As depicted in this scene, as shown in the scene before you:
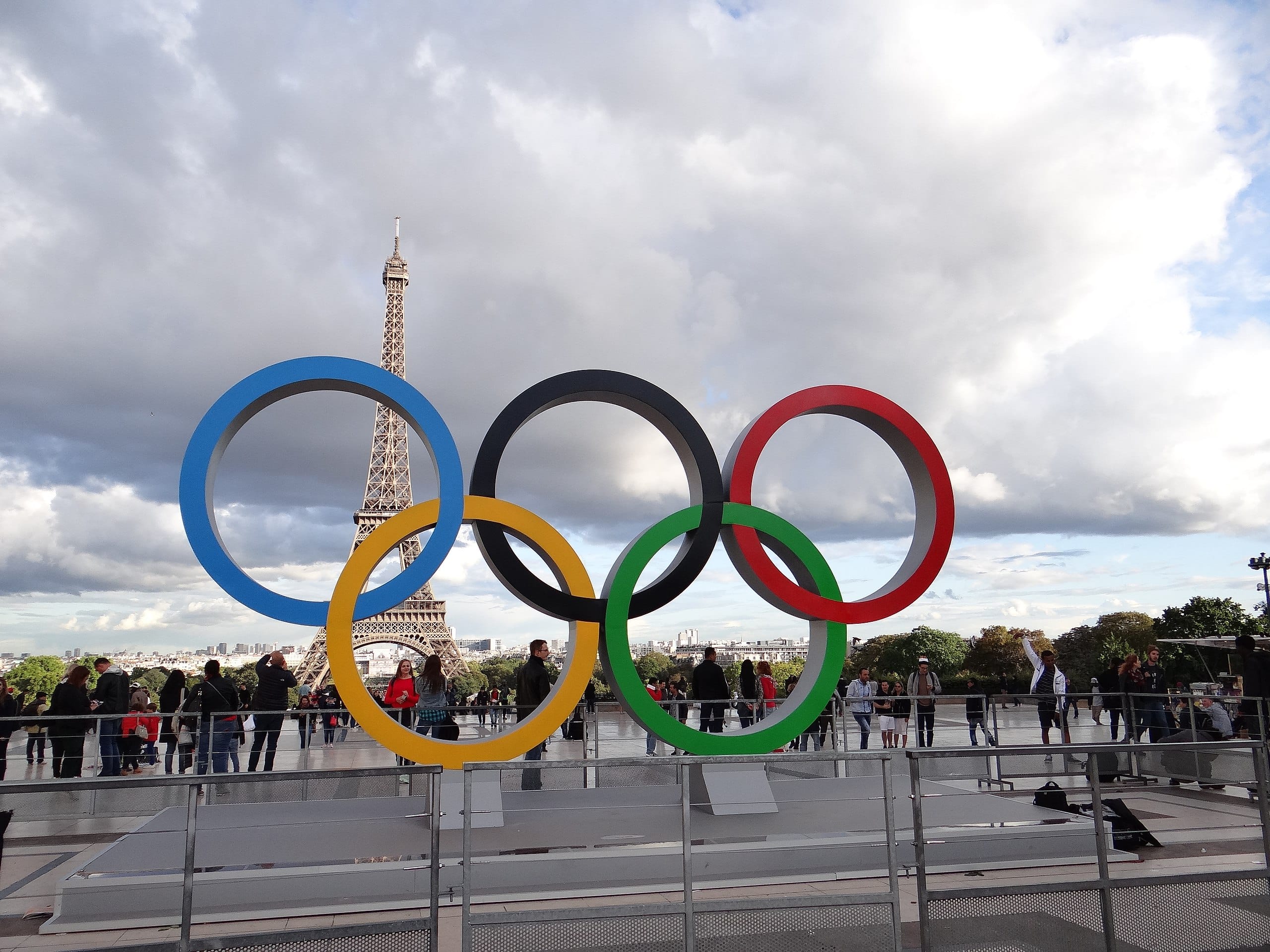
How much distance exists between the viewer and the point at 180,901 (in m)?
6.55

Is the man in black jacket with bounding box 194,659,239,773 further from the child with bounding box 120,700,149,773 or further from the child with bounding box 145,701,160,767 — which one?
the child with bounding box 120,700,149,773

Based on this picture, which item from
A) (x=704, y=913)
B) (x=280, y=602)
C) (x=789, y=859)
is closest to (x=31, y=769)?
(x=280, y=602)

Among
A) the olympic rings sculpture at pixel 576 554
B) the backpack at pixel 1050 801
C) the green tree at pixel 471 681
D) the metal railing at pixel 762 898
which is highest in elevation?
the olympic rings sculpture at pixel 576 554

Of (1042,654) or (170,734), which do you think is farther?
(1042,654)

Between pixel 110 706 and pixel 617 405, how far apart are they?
8978mm

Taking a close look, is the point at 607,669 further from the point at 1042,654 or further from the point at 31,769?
the point at 31,769

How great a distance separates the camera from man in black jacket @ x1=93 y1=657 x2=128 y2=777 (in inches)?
509

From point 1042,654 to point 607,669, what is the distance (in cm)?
891

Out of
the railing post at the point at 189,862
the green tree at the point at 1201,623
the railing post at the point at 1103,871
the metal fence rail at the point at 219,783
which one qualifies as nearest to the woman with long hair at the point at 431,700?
the metal fence rail at the point at 219,783

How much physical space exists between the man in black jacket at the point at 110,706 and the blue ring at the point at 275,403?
20.2ft

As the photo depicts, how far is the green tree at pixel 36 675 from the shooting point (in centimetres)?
7594

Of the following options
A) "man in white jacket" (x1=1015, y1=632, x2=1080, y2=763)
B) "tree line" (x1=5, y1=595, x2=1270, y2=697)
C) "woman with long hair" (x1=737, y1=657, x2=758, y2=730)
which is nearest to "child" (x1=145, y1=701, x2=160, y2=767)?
"woman with long hair" (x1=737, y1=657, x2=758, y2=730)

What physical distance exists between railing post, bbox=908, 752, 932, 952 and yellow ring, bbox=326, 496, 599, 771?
4037 millimetres

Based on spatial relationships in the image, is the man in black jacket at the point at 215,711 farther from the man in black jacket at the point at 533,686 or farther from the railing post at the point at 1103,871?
the railing post at the point at 1103,871
